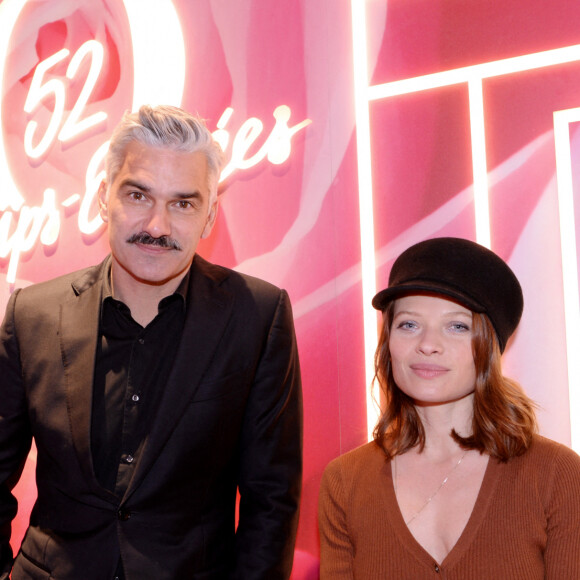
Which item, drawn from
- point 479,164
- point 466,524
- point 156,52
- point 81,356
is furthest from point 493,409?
point 156,52

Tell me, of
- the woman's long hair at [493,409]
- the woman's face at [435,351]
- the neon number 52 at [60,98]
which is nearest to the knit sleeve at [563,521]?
the woman's long hair at [493,409]

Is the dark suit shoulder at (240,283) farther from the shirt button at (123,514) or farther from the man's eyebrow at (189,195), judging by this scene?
the shirt button at (123,514)

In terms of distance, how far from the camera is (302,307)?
249 cm

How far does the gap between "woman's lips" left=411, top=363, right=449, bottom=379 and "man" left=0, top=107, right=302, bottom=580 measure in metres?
0.39

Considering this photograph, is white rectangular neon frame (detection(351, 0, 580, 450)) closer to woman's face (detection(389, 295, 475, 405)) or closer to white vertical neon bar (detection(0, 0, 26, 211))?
woman's face (detection(389, 295, 475, 405))

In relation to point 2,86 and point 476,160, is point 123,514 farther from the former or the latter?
point 2,86

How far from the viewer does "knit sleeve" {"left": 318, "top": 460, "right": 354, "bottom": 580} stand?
77.4 inches

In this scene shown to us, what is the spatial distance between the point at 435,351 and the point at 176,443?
0.75 meters

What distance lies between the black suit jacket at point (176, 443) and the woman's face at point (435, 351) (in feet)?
1.18

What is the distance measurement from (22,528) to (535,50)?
2.60m

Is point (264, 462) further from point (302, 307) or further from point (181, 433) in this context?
point (302, 307)

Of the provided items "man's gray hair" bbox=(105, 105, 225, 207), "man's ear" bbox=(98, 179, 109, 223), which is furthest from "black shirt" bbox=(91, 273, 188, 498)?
"man's gray hair" bbox=(105, 105, 225, 207)

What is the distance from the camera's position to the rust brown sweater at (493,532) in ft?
5.75

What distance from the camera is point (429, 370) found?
189 cm
